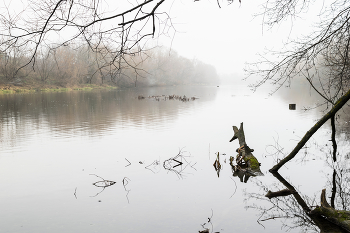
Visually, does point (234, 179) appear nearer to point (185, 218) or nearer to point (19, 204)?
point (185, 218)

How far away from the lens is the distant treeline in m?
3.85

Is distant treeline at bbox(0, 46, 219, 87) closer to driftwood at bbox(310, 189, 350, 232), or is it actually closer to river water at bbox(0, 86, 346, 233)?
river water at bbox(0, 86, 346, 233)

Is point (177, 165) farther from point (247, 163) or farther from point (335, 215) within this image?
point (335, 215)

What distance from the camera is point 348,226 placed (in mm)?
4840

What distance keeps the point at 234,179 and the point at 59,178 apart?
4577 millimetres

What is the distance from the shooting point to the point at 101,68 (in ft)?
12.0

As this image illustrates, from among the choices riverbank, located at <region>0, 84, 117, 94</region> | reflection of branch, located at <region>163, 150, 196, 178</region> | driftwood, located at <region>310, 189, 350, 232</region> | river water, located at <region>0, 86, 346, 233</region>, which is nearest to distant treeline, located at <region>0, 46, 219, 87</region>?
riverbank, located at <region>0, 84, 117, 94</region>

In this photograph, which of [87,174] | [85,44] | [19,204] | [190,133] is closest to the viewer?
[85,44]

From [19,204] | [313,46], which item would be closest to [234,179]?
[313,46]

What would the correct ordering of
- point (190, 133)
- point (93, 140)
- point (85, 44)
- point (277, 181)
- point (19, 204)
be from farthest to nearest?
point (190, 133) < point (93, 140) < point (277, 181) < point (19, 204) < point (85, 44)

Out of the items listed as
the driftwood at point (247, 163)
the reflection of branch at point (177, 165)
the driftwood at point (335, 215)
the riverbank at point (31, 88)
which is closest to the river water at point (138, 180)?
the reflection of branch at point (177, 165)

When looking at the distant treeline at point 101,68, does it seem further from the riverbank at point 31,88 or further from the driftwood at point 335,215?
the driftwood at point 335,215

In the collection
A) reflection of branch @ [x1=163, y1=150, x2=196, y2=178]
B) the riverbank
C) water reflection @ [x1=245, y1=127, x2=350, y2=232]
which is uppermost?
the riverbank

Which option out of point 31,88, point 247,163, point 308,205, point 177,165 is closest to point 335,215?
point 308,205
